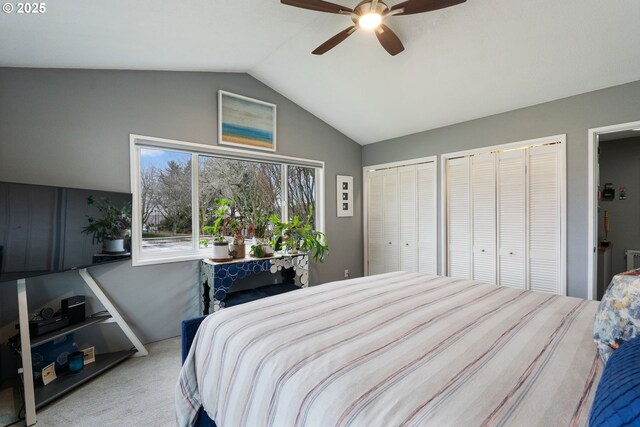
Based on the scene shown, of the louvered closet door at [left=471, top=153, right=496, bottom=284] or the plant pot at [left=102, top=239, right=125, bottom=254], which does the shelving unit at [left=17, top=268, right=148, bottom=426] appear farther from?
the louvered closet door at [left=471, top=153, right=496, bottom=284]

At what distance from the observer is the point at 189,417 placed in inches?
55.7

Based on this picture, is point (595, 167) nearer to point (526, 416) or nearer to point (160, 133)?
point (526, 416)

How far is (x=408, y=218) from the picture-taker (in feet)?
14.3

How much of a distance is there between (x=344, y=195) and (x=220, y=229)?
2135 millimetres

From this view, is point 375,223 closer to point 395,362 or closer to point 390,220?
point 390,220

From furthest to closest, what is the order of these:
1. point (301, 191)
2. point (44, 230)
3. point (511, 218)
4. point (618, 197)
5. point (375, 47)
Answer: point (301, 191)
point (618, 197)
point (511, 218)
point (375, 47)
point (44, 230)

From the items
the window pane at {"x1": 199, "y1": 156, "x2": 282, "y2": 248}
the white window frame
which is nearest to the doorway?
the white window frame

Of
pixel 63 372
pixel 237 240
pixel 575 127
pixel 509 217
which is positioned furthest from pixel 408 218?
pixel 63 372

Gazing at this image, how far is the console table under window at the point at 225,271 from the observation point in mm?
2926

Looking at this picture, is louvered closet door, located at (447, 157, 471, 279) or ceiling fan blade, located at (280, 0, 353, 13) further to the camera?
louvered closet door, located at (447, 157, 471, 279)

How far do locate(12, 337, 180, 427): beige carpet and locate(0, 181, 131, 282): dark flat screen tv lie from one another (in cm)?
90

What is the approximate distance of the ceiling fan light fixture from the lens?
195cm

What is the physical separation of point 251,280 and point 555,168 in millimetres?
3701

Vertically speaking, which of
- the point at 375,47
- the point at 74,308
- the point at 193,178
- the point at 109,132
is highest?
the point at 375,47
